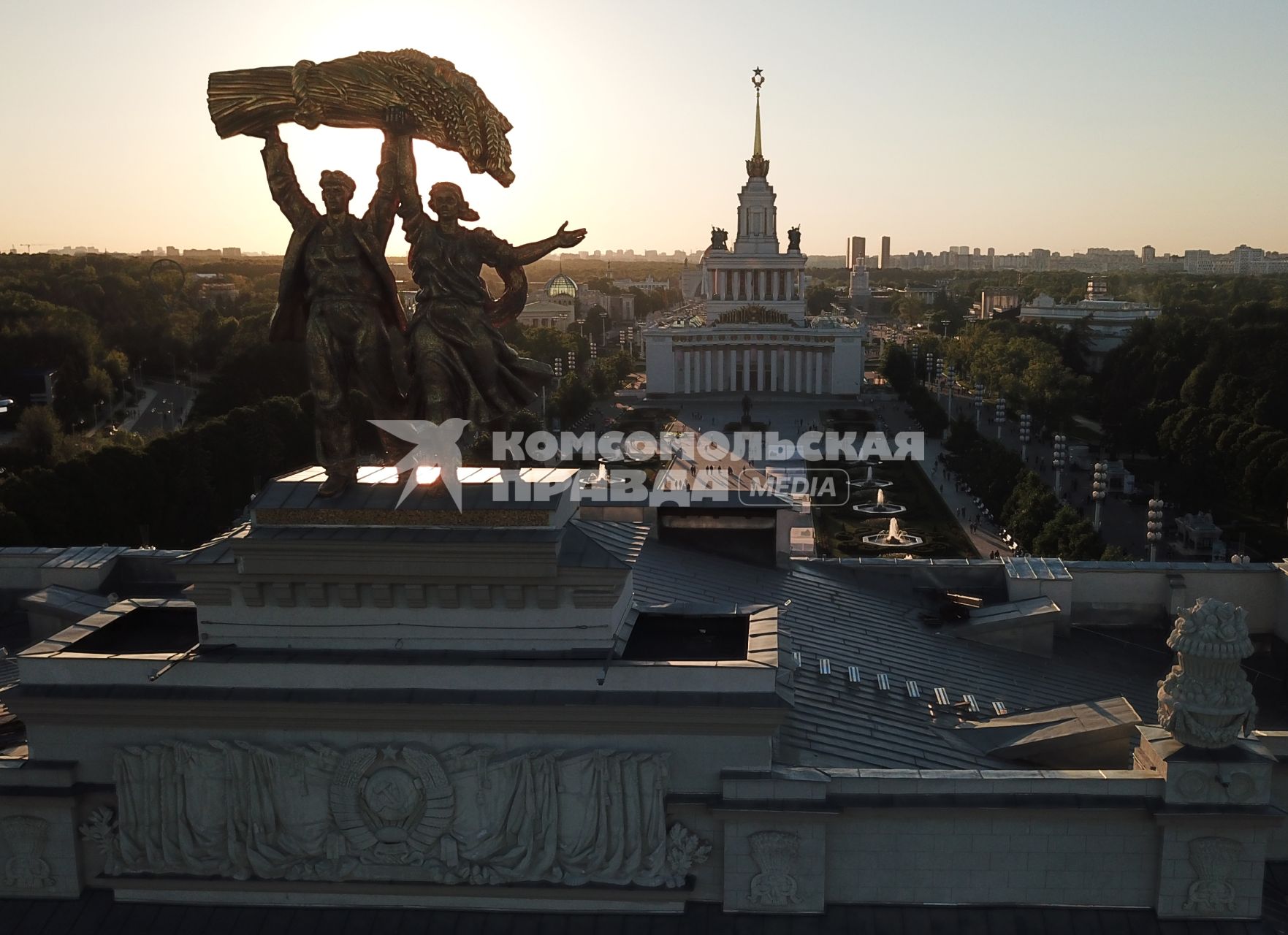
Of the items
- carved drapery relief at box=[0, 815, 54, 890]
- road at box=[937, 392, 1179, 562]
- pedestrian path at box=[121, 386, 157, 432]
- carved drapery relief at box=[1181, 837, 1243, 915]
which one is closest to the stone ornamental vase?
carved drapery relief at box=[1181, 837, 1243, 915]

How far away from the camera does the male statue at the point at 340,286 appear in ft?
34.3

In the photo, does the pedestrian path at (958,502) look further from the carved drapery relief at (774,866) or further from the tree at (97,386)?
the tree at (97,386)

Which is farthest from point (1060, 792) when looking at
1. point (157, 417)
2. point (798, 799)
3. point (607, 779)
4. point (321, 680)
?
point (157, 417)

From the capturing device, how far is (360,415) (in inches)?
424

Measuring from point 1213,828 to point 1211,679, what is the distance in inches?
46.9

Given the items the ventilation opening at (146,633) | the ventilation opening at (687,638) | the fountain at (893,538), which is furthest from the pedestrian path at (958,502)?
the ventilation opening at (146,633)

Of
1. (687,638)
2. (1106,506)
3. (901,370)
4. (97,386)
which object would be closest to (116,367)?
(97,386)

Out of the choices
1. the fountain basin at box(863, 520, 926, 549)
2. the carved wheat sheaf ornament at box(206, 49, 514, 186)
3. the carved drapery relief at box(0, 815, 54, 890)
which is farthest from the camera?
the fountain basin at box(863, 520, 926, 549)

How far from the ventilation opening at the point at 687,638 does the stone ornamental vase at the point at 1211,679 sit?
364 cm

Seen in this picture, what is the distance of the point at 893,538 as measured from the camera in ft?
132

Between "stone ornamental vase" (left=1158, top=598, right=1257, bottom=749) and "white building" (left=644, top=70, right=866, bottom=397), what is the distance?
83150 millimetres

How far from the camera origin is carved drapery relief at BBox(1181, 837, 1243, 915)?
9.13 metres

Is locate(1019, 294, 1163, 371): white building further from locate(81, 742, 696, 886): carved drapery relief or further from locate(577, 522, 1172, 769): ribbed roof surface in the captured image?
locate(81, 742, 696, 886): carved drapery relief

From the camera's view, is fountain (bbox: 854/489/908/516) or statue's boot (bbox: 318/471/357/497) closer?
statue's boot (bbox: 318/471/357/497)
